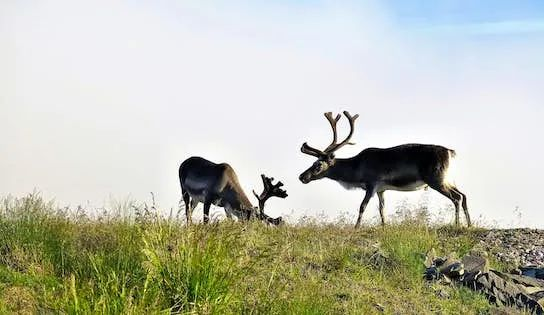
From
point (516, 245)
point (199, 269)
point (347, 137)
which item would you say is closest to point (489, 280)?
point (516, 245)

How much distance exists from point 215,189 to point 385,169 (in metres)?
3.80

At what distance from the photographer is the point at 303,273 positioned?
1109 centimetres

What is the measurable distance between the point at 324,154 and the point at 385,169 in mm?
1610

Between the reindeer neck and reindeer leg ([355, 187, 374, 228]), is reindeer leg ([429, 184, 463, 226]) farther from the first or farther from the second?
the reindeer neck

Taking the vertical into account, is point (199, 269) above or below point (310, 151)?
below

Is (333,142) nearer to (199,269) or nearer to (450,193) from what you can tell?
(450,193)

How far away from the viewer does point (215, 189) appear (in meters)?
19.1

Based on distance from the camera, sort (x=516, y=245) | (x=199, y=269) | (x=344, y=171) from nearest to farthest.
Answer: (x=199, y=269), (x=516, y=245), (x=344, y=171)

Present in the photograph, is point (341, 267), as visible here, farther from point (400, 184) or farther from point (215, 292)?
point (400, 184)

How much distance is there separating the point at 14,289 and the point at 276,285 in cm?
292

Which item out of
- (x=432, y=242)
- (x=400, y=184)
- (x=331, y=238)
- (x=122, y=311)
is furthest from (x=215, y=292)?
(x=400, y=184)

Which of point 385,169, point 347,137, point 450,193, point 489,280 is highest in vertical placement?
point 347,137

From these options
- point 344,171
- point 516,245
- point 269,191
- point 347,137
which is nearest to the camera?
point 516,245

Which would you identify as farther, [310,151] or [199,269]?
[310,151]
